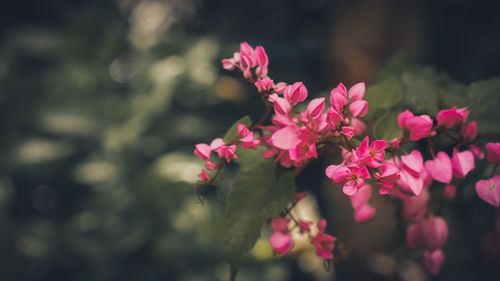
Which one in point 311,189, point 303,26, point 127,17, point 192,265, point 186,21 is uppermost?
point 127,17

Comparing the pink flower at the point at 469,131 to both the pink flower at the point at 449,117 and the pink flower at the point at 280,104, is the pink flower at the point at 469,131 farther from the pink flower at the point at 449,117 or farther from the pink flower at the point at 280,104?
the pink flower at the point at 280,104

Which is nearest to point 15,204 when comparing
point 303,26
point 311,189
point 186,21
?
point 186,21

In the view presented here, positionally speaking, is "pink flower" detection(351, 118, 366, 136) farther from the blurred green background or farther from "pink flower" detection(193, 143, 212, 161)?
the blurred green background

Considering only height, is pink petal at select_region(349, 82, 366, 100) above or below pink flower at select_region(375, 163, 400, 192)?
above

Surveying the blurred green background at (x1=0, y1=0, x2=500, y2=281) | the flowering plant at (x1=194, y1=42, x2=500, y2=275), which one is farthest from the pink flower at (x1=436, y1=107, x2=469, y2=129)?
the blurred green background at (x1=0, y1=0, x2=500, y2=281)

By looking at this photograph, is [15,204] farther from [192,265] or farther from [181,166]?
[181,166]

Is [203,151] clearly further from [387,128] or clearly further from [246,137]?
[387,128]

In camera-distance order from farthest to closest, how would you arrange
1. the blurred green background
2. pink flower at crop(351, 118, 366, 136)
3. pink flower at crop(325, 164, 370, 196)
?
the blurred green background
pink flower at crop(351, 118, 366, 136)
pink flower at crop(325, 164, 370, 196)
